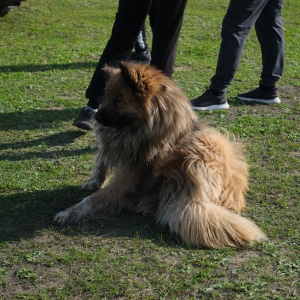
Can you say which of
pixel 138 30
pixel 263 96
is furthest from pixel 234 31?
pixel 138 30

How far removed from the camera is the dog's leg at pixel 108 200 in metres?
4.27

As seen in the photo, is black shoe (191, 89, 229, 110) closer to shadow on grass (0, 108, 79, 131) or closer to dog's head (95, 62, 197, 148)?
shadow on grass (0, 108, 79, 131)

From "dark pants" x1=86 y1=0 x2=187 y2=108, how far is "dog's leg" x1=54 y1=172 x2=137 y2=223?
5.04 ft

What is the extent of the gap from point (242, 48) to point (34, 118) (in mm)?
2478

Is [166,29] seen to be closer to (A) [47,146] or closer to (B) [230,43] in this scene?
(B) [230,43]

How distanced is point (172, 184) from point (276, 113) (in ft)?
9.15

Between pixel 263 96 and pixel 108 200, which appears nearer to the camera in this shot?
pixel 108 200

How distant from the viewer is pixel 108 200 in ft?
14.2

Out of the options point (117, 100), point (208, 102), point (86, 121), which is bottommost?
point (86, 121)

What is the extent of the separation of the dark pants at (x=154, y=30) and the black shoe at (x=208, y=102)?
1096mm

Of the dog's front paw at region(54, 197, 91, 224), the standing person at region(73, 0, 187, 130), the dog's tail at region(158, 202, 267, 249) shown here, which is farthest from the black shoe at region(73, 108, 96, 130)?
the dog's tail at region(158, 202, 267, 249)

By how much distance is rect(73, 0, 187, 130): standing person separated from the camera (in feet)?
Result: 17.3

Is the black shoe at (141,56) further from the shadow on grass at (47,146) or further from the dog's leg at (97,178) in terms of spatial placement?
the dog's leg at (97,178)

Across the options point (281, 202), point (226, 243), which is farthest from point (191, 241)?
point (281, 202)
